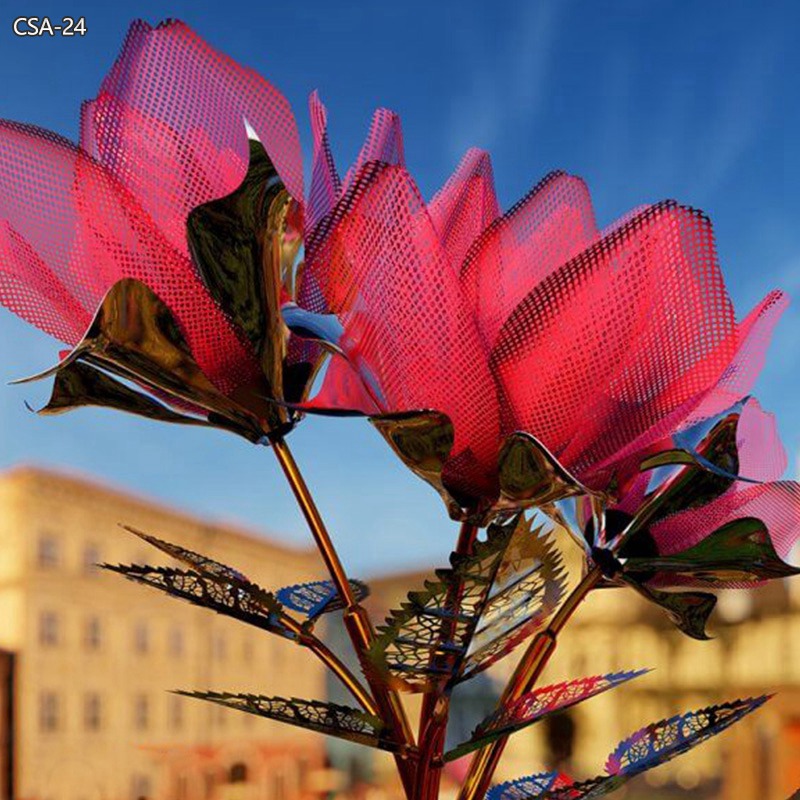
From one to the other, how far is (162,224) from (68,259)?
4cm

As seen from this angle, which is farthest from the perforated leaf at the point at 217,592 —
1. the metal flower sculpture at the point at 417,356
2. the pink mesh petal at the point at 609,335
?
the pink mesh petal at the point at 609,335

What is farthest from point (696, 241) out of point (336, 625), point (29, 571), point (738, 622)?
point (738, 622)

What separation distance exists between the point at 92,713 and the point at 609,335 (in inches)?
35.6

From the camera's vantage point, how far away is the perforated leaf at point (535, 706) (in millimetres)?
307

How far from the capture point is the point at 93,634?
107 cm

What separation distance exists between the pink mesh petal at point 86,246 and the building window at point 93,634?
2.45 ft

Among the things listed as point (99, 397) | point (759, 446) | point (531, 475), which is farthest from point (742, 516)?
point (99, 397)

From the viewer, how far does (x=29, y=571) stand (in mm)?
1039

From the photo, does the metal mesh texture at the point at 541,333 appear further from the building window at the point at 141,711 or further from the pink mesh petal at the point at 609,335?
the building window at the point at 141,711

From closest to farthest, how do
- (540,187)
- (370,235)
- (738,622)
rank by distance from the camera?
1. (370,235)
2. (540,187)
3. (738,622)

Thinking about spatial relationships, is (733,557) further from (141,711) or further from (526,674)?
(141,711)

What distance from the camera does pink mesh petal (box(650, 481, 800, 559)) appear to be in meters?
0.38

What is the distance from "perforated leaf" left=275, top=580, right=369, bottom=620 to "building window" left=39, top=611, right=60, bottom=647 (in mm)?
730

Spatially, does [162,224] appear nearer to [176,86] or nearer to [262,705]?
[176,86]
